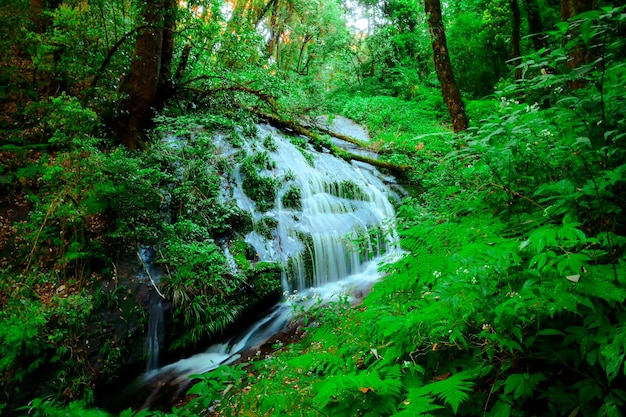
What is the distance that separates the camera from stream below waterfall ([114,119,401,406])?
5410mm

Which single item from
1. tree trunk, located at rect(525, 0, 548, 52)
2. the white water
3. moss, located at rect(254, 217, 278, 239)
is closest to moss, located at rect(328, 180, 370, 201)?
the white water

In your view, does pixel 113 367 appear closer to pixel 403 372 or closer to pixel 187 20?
pixel 403 372

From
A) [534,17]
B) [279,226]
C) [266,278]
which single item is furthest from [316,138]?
[534,17]

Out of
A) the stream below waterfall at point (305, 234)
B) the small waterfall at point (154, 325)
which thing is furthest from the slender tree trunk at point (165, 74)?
the small waterfall at point (154, 325)

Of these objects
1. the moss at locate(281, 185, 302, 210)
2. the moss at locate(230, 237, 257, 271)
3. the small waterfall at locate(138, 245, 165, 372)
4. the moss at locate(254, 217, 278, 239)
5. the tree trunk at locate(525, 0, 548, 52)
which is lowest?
the small waterfall at locate(138, 245, 165, 372)

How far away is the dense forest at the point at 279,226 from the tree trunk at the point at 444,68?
1.4 inches

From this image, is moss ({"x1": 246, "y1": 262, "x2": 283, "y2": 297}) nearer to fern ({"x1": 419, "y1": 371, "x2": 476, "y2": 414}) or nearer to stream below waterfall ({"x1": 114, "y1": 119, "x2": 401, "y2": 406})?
stream below waterfall ({"x1": 114, "y1": 119, "x2": 401, "y2": 406})

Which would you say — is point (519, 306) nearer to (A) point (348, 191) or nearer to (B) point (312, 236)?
(B) point (312, 236)

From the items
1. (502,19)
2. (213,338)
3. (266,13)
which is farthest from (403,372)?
(266,13)

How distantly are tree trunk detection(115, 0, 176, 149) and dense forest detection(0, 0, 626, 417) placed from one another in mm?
47

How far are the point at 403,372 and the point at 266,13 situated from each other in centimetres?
2121

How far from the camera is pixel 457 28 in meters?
13.0

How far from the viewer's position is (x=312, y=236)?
7.78 meters

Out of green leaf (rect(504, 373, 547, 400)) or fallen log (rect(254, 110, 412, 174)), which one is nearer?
green leaf (rect(504, 373, 547, 400))
